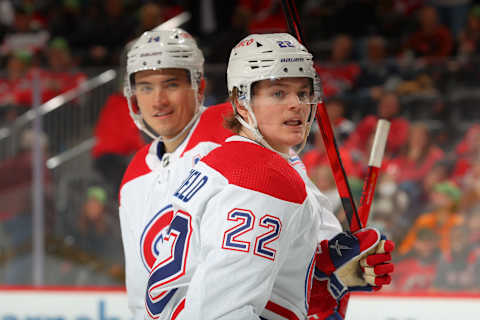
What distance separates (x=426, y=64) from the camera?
14.0ft

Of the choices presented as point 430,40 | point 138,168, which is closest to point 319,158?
point 430,40

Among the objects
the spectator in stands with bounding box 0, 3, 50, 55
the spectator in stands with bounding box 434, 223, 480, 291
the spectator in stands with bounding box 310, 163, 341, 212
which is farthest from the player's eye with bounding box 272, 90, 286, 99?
the spectator in stands with bounding box 0, 3, 50, 55

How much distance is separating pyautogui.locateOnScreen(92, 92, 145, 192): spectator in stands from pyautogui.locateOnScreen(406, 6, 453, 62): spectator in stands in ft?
7.03

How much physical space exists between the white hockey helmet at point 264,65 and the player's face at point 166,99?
0.52 metres

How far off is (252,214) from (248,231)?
0.13 feet

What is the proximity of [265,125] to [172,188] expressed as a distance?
0.56 metres

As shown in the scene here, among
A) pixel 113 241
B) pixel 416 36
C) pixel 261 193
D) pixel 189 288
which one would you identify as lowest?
pixel 189 288

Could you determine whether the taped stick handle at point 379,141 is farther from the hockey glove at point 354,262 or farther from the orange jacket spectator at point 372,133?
the orange jacket spectator at point 372,133

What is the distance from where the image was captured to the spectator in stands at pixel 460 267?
13.1 feet

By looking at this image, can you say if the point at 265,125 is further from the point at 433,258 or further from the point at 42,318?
the point at 433,258

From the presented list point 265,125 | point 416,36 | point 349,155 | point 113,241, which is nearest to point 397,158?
point 349,155

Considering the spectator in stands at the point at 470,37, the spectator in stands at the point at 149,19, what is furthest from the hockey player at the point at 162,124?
the spectator in stands at the point at 149,19

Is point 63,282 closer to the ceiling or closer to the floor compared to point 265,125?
closer to the ceiling

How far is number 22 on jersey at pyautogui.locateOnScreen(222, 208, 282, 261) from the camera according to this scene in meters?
1.55
